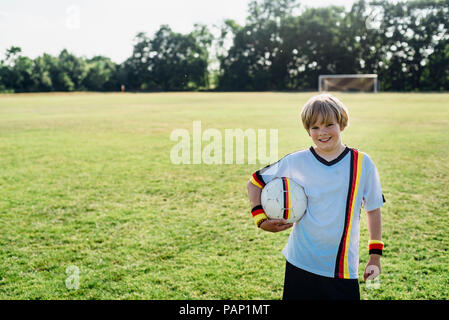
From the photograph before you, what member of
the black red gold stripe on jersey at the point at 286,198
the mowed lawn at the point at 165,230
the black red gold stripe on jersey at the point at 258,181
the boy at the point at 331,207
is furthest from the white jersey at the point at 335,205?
the mowed lawn at the point at 165,230

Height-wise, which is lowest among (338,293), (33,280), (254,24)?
(33,280)

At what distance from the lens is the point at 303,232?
84.8 inches

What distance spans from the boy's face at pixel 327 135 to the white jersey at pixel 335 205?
6 cm

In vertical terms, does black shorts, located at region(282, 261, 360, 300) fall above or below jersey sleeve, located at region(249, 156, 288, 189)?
below

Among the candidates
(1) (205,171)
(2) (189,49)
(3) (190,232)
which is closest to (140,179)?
(1) (205,171)

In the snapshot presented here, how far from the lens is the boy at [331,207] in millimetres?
2021

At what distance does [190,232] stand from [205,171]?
3578mm

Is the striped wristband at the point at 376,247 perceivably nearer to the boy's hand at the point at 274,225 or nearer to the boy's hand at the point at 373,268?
the boy's hand at the point at 373,268

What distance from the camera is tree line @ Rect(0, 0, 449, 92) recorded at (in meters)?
52.5

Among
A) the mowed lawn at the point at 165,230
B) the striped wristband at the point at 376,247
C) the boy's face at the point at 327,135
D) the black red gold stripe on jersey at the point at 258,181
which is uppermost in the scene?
the boy's face at the point at 327,135

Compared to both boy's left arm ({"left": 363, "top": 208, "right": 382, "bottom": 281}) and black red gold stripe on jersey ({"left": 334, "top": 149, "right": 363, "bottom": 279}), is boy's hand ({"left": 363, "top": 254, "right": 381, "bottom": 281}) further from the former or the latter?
black red gold stripe on jersey ({"left": 334, "top": 149, "right": 363, "bottom": 279})

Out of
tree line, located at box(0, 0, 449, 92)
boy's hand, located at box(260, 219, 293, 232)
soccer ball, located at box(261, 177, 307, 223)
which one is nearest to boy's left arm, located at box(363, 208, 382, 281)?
soccer ball, located at box(261, 177, 307, 223)

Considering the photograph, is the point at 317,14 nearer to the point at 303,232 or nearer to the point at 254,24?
the point at 254,24

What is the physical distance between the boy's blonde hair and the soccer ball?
35cm
